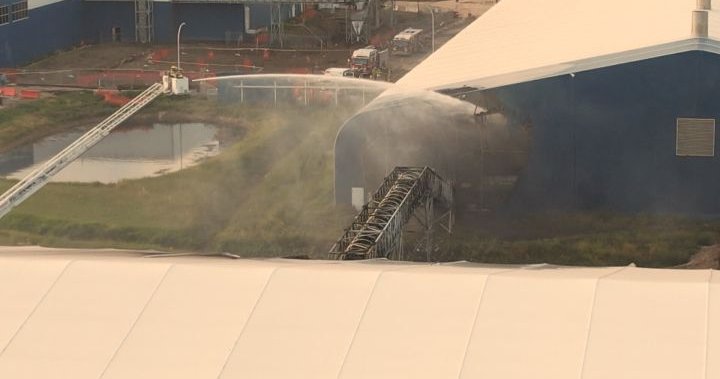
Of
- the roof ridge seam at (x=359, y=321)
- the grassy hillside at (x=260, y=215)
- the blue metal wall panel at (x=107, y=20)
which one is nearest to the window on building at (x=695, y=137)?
the grassy hillside at (x=260, y=215)

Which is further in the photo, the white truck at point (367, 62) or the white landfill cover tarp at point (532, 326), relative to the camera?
the white truck at point (367, 62)

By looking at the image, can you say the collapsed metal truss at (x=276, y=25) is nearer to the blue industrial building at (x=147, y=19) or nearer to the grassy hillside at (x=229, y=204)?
the blue industrial building at (x=147, y=19)

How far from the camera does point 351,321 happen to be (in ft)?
54.3

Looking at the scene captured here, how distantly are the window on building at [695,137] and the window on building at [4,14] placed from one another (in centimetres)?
2882

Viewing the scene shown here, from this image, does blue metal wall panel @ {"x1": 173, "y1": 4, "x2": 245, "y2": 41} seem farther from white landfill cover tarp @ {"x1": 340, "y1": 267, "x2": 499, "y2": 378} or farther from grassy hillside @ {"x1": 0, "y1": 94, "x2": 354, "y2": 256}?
white landfill cover tarp @ {"x1": 340, "y1": 267, "x2": 499, "y2": 378}

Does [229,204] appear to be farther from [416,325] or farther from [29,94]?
[416,325]

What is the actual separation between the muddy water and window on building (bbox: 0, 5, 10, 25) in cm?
824

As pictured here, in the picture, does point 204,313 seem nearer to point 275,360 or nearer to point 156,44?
point 275,360

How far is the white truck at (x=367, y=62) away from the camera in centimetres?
5438

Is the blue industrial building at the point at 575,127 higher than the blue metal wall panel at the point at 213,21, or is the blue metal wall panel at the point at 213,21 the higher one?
the blue metal wall panel at the point at 213,21

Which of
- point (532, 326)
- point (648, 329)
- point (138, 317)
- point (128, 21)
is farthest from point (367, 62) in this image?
point (648, 329)

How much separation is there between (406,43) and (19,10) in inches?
530

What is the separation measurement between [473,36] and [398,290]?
86.3ft

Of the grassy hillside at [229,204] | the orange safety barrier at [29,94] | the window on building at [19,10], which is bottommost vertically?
the grassy hillside at [229,204]
